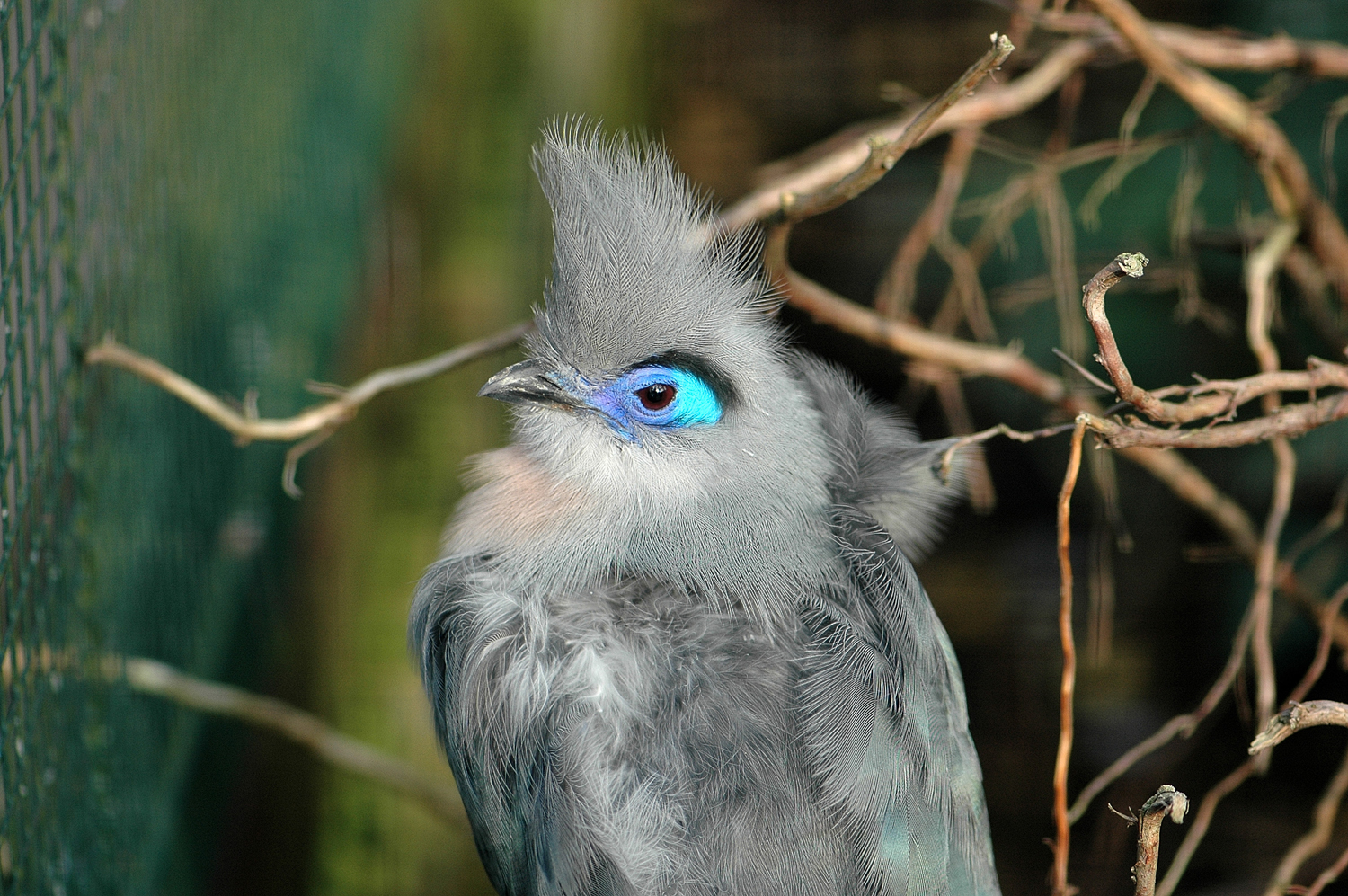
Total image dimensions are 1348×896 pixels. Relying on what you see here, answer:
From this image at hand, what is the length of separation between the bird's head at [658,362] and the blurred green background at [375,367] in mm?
128

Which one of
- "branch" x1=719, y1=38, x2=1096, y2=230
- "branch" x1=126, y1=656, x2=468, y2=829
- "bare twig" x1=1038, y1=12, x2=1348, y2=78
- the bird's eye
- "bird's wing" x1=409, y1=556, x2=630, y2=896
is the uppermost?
"bare twig" x1=1038, y1=12, x2=1348, y2=78

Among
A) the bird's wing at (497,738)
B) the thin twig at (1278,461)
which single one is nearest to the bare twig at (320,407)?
the bird's wing at (497,738)

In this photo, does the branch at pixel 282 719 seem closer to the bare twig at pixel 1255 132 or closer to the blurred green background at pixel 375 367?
the blurred green background at pixel 375 367

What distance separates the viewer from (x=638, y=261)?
147 centimetres

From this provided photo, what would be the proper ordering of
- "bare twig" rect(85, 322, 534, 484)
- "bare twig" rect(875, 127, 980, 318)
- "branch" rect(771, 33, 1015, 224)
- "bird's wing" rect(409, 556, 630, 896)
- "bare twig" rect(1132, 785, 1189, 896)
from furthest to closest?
"bare twig" rect(875, 127, 980, 318) → "bare twig" rect(85, 322, 534, 484) → "bird's wing" rect(409, 556, 630, 896) → "branch" rect(771, 33, 1015, 224) → "bare twig" rect(1132, 785, 1189, 896)

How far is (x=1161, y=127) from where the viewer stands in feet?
9.78

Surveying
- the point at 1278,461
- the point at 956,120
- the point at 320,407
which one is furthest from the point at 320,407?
the point at 1278,461

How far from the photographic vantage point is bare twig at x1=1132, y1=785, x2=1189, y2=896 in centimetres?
100

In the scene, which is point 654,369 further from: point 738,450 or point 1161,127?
point 1161,127

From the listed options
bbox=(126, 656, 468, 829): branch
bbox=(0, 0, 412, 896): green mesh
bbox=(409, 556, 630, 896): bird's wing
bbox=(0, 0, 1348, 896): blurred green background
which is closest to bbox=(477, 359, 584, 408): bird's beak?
bbox=(409, 556, 630, 896): bird's wing

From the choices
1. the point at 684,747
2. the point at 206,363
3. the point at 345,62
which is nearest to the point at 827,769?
the point at 684,747

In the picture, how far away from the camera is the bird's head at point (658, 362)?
148cm

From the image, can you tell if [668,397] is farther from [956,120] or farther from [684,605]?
[956,120]

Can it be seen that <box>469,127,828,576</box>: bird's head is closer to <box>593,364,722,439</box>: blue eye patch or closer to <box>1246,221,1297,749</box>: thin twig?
<box>593,364,722,439</box>: blue eye patch
